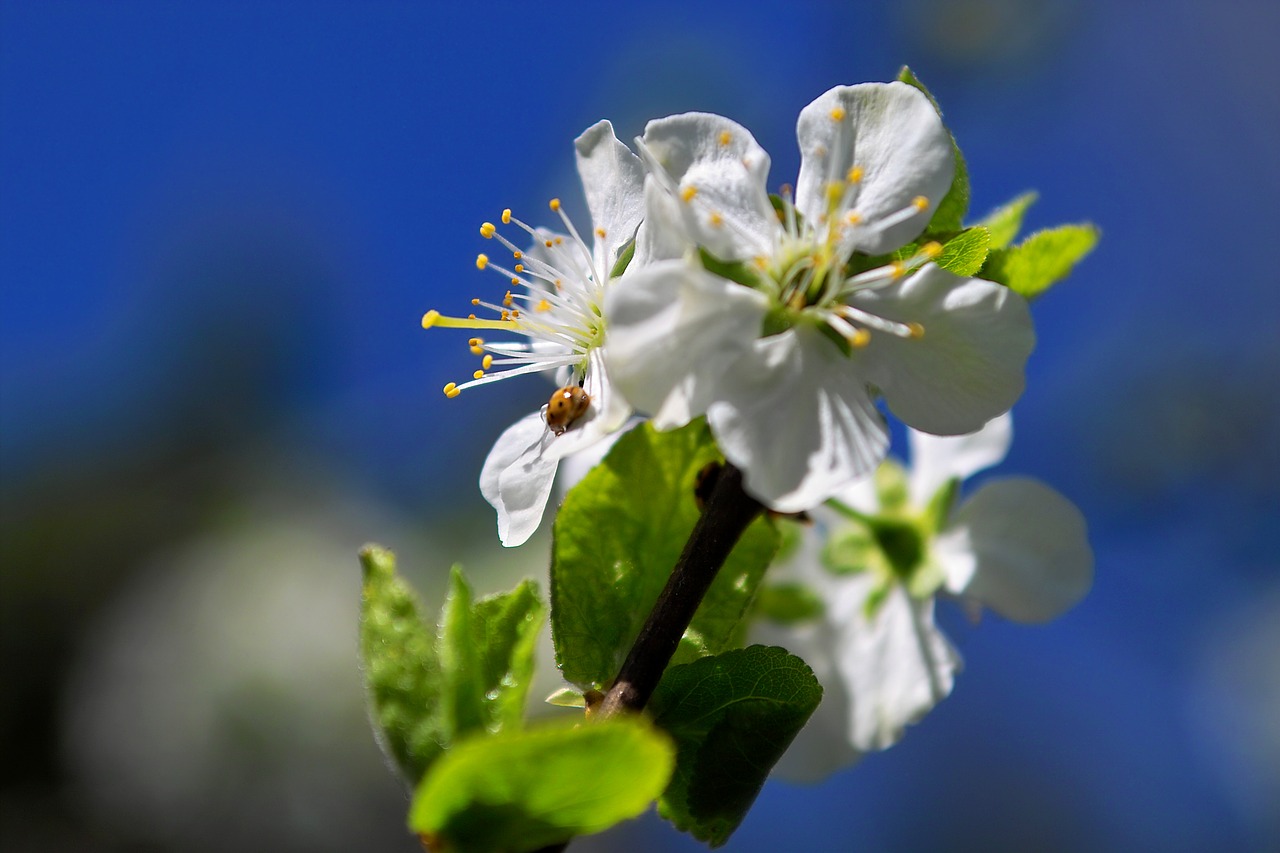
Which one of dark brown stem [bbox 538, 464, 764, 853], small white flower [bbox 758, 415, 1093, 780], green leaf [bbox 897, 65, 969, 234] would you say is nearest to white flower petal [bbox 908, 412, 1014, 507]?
small white flower [bbox 758, 415, 1093, 780]

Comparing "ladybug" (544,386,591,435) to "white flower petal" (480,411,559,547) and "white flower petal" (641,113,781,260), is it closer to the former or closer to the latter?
"white flower petal" (480,411,559,547)

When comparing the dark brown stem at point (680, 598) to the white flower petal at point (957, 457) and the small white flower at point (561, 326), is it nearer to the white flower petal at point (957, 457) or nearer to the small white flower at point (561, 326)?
the small white flower at point (561, 326)

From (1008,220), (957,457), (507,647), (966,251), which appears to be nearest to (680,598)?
(507,647)

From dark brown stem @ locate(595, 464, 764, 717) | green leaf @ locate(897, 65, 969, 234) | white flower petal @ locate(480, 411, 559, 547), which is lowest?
dark brown stem @ locate(595, 464, 764, 717)

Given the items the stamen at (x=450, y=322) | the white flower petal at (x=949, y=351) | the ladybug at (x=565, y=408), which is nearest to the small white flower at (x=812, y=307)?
A: the white flower petal at (x=949, y=351)

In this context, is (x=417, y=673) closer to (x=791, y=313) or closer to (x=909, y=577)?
(x=791, y=313)

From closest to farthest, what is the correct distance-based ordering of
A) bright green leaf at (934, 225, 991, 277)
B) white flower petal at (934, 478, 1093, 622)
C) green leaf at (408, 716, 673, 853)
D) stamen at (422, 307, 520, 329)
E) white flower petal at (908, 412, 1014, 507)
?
1. green leaf at (408, 716, 673, 853)
2. bright green leaf at (934, 225, 991, 277)
3. stamen at (422, 307, 520, 329)
4. white flower petal at (934, 478, 1093, 622)
5. white flower petal at (908, 412, 1014, 507)

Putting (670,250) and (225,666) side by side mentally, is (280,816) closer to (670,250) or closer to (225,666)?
(225,666)
